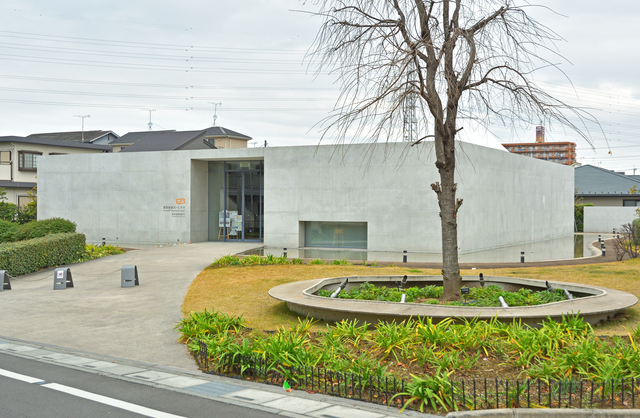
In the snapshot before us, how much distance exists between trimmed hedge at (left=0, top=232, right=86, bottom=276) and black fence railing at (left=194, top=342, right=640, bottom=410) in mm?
15438

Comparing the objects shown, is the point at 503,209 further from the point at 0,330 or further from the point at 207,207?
the point at 0,330

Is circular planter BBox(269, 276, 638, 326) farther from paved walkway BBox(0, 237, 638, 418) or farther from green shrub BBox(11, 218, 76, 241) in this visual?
green shrub BBox(11, 218, 76, 241)

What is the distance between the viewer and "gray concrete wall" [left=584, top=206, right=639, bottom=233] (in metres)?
51.8

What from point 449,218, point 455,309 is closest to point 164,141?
point 449,218

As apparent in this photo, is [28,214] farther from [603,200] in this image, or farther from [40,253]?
[603,200]

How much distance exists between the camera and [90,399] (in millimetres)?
6285

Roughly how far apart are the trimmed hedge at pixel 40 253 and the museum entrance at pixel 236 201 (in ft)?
40.6

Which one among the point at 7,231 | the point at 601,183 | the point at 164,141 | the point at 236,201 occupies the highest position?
the point at 164,141

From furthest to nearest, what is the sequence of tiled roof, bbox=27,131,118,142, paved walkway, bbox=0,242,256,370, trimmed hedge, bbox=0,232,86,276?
tiled roof, bbox=27,131,118,142 → trimmed hedge, bbox=0,232,86,276 → paved walkway, bbox=0,242,256,370

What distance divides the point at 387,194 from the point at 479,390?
23.2 metres

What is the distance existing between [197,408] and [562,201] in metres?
46.7

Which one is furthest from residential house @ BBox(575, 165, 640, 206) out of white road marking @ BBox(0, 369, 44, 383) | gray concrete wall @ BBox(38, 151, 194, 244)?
white road marking @ BBox(0, 369, 44, 383)

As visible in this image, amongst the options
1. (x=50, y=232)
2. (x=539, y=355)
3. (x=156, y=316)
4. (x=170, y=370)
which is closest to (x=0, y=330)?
(x=156, y=316)

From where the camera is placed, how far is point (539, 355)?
7113 millimetres
